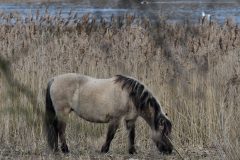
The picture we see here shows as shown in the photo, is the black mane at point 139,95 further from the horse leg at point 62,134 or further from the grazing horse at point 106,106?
the horse leg at point 62,134

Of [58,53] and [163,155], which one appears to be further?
[58,53]

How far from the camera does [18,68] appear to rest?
8422mm

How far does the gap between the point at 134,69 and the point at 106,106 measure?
2087 millimetres

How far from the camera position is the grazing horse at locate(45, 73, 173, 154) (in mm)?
6211

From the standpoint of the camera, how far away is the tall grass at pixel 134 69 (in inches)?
279

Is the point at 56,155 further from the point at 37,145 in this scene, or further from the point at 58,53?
the point at 58,53

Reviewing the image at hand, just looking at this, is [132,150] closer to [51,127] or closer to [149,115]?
[149,115]

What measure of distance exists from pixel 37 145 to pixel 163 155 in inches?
59.4

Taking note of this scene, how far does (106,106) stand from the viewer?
20.8ft

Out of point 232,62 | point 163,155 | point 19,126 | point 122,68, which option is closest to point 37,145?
point 19,126

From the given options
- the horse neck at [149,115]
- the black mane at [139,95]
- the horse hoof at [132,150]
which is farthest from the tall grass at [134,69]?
the black mane at [139,95]

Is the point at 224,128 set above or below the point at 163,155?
above

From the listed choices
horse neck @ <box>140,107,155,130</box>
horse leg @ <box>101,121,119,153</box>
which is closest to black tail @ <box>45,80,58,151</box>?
horse leg @ <box>101,121,119,153</box>

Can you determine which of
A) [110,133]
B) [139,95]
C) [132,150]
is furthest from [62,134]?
[139,95]
